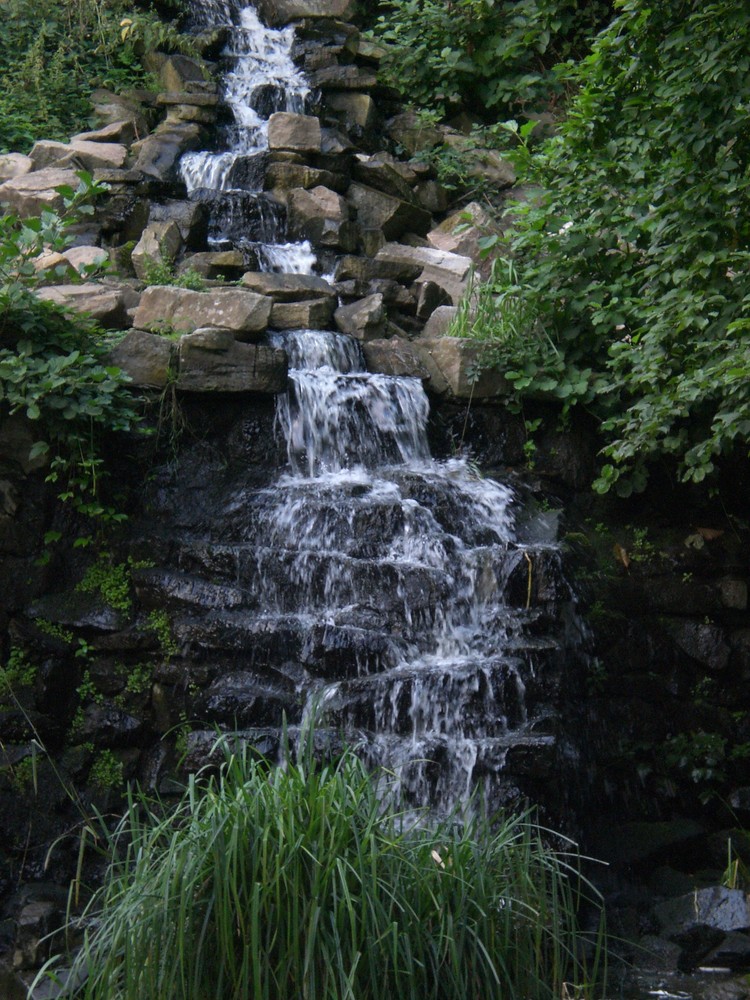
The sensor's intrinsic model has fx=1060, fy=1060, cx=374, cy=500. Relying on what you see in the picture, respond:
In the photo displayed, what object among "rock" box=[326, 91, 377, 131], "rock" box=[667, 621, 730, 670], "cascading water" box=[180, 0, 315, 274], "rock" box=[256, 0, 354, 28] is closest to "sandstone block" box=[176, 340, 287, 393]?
"cascading water" box=[180, 0, 315, 274]

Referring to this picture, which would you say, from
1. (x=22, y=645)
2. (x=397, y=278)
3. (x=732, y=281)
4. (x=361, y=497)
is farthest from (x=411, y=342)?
(x=22, y=645)

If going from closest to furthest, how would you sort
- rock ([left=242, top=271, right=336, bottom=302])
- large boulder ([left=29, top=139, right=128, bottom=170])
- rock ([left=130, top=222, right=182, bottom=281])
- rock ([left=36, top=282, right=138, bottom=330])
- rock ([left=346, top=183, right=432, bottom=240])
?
rock ([left=36, top=282, right=138, bottom=330]) → rock ([left=242, top=271, right=336, bottom=302]) → rock ([left=130, top=222, right=182, bottom=281]) → large boulder ([left=29, top=139, right=128, bottom=170]) → rock ([left=346, top=183, right=432, bottom=240])

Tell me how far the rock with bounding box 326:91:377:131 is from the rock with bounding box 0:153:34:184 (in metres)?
3.14

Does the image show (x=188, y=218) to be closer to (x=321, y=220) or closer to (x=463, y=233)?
(x=321, y=220)

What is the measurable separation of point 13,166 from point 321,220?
105 inches

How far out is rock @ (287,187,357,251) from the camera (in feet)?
29.6

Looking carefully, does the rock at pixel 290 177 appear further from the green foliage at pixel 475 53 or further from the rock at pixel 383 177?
the green foliage at pixel 475 53

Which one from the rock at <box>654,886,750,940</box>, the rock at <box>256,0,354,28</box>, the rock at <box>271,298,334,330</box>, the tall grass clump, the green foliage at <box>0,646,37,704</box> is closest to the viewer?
the tall grass clump

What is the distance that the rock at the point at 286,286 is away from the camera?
7.81 metres

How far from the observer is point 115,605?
6.00 m

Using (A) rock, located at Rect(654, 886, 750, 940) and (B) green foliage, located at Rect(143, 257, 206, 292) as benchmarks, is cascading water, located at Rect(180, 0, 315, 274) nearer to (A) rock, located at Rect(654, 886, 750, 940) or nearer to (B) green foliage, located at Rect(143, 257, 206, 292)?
(B) green foliage, located at Rect(143, 257, 206, 292)

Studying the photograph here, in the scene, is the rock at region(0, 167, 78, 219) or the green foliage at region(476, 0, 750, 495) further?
the rock at region(0, 167, 78, 219)

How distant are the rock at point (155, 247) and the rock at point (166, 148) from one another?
900 millimetres

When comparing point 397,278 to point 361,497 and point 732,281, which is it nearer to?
point 361,497
